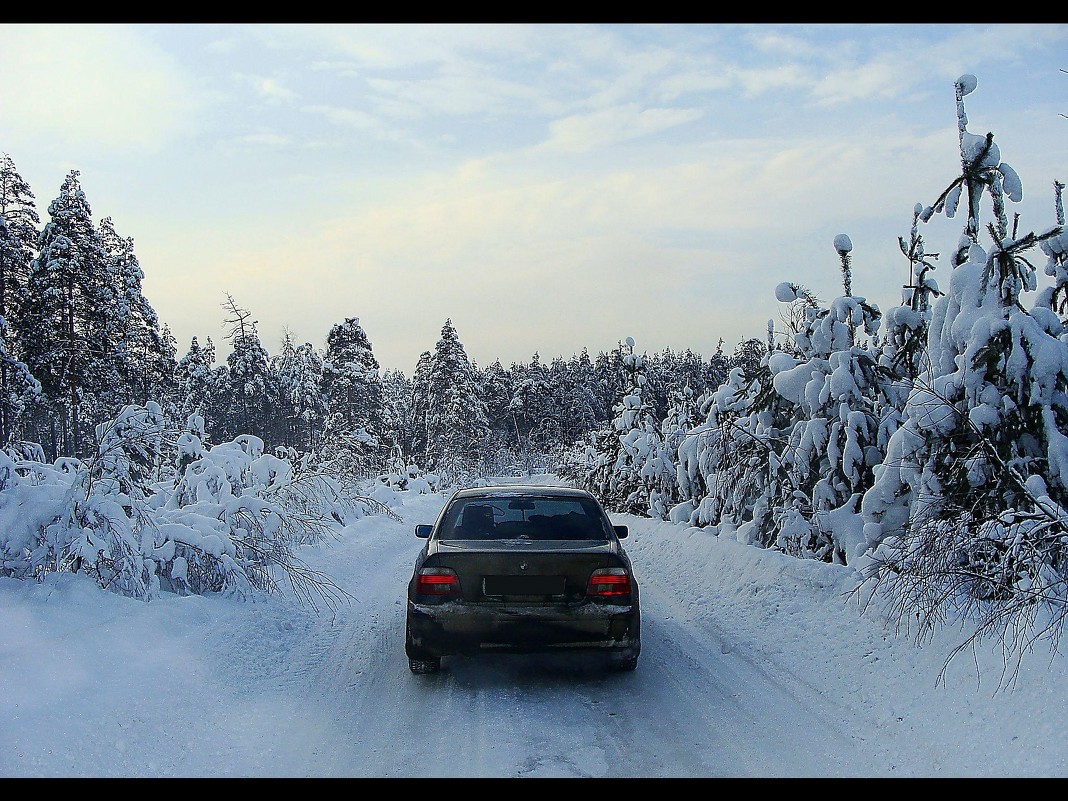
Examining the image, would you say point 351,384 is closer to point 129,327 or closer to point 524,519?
point 129,327

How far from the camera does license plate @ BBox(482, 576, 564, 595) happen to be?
19.0 feet

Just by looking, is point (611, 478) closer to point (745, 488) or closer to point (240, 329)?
point (745, 488)

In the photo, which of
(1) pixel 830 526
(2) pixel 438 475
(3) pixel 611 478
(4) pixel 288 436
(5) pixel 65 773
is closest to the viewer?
(5) pixel 65 773

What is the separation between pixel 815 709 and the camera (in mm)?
5125

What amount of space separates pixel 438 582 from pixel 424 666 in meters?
0.80

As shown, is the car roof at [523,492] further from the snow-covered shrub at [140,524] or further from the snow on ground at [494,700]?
the snow-covered shrub at [140,524]

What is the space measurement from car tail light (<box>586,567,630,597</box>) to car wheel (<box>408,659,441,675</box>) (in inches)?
55.5

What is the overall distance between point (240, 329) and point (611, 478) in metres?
30.8

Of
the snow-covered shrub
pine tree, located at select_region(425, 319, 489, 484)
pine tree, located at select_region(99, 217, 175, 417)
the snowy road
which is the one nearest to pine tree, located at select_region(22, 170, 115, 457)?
pine tree, located at select_region(99, 217, 175, 417)

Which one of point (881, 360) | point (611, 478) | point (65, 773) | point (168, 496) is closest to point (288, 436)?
point (611, 478)

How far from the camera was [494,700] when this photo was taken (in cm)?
548

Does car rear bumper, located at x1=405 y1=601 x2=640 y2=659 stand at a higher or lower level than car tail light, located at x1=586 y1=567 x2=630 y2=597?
lower

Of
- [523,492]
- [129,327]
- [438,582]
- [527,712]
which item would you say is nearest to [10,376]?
[129,327]

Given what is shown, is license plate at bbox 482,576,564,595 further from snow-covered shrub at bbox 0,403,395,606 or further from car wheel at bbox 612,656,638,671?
snow-covered shrub at bbox 0,403,395,606
